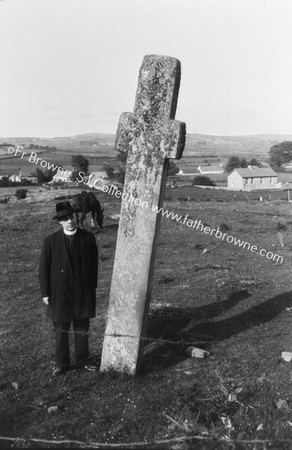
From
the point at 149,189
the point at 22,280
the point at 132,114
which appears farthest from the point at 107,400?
the point at 22,280

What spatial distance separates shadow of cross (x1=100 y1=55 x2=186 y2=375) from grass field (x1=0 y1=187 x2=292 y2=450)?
0.65 meters

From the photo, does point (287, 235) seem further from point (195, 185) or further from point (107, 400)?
point (195, 185)

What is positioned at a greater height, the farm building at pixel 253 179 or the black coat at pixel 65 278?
the black coat at pixel 65 278

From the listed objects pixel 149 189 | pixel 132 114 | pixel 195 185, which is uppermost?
pixel 132 114

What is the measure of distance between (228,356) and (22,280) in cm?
775

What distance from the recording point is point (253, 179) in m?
66.6

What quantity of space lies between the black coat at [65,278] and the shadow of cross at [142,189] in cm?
65

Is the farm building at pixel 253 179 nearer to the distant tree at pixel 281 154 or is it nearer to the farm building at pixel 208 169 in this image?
the distant tree at pixel 281 154

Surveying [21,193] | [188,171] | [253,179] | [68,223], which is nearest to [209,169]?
[188,171]

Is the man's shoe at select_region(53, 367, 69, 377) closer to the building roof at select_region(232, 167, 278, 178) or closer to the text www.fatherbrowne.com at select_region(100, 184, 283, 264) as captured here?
the text www.fatherbrowne.com at select_region(100, 184, 283, 264)

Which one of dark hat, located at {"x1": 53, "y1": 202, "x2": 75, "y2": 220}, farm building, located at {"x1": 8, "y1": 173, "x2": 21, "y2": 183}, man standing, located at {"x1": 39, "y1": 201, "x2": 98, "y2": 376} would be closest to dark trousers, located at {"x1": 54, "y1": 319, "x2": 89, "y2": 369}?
man standing, located at {"x1": 39, "y1": 201, "x2": 98, "y2": 376}

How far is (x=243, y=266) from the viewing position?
14719 millimetres

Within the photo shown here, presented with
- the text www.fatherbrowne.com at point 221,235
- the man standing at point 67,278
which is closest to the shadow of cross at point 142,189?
the man standing at point 67,278

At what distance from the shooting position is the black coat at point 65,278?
6.72m
